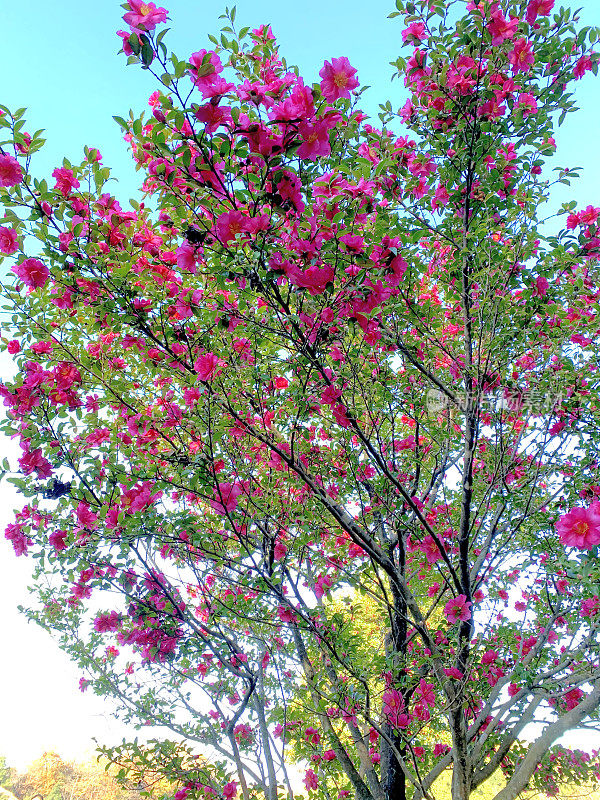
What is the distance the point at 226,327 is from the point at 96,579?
6.58 feet

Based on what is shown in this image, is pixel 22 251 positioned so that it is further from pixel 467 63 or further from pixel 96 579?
pixel 467 63

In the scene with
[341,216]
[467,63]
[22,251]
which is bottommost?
[341,216]

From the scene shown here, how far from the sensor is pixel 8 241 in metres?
2.38

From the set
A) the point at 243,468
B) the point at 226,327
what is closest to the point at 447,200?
the point at 226,327

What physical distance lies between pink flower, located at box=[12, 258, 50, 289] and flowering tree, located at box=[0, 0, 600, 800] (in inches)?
0.5

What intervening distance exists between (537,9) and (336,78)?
192 centimetres

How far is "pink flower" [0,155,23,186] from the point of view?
2.14 meters

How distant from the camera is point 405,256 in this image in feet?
10.3

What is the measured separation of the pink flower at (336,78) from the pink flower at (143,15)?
629 millimetres

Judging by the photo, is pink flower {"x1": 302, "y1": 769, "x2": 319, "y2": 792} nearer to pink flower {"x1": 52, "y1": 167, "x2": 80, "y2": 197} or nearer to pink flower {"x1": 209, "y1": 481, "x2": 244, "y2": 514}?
pink flower {"x1": 209, "y1": 481, "x2": 244, "y2": 514}

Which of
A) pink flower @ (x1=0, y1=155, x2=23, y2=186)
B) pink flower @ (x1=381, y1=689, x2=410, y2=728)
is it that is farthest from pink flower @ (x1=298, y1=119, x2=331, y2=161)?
pink flower @ (x1=381, y1=689, x2=410, y2=728)

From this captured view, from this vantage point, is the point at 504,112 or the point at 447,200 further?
the point at 447,200

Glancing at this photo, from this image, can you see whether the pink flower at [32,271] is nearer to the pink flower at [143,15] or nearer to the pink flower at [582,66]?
the pink flower at [143,15]

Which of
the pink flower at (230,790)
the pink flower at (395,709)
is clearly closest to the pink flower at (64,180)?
Answer: the pink flower at (395,709)
